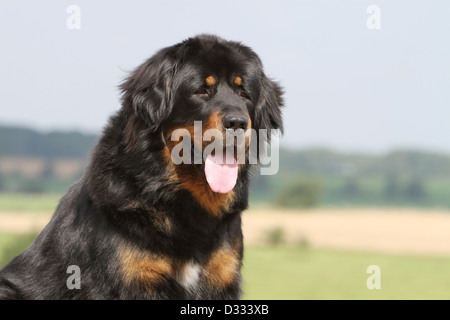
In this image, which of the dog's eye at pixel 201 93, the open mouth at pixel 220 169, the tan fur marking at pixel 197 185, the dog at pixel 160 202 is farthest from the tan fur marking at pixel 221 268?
the dog's eye at pixel 201 93

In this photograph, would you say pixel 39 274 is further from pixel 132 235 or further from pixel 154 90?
pixel 154 90

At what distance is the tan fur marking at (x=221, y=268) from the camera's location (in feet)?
14.2

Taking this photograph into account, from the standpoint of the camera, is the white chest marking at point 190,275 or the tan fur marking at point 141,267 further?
the white chest marking at point 190,275

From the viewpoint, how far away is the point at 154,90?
14.6 ft

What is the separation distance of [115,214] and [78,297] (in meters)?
0.65

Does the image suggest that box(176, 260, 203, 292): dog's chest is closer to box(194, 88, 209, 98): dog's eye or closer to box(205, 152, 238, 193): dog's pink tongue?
box(205, 152, 238, 193): dog's pink tongue

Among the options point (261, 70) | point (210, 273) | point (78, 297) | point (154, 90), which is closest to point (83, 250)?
point (78, 297)

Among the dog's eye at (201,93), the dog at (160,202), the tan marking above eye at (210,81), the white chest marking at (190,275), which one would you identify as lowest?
the white chest marking at (190,275)

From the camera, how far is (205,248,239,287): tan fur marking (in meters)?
4.32

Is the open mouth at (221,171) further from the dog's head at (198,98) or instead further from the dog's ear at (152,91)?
the dog's ear at (152,91)

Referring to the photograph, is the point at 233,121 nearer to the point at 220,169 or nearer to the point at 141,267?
the point at 220,169

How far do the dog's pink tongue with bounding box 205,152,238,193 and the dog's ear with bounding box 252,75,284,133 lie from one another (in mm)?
490

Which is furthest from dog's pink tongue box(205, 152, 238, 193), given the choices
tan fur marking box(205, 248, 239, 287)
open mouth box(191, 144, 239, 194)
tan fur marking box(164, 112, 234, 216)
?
tan fur marking box(205, 248, 239, 287)
